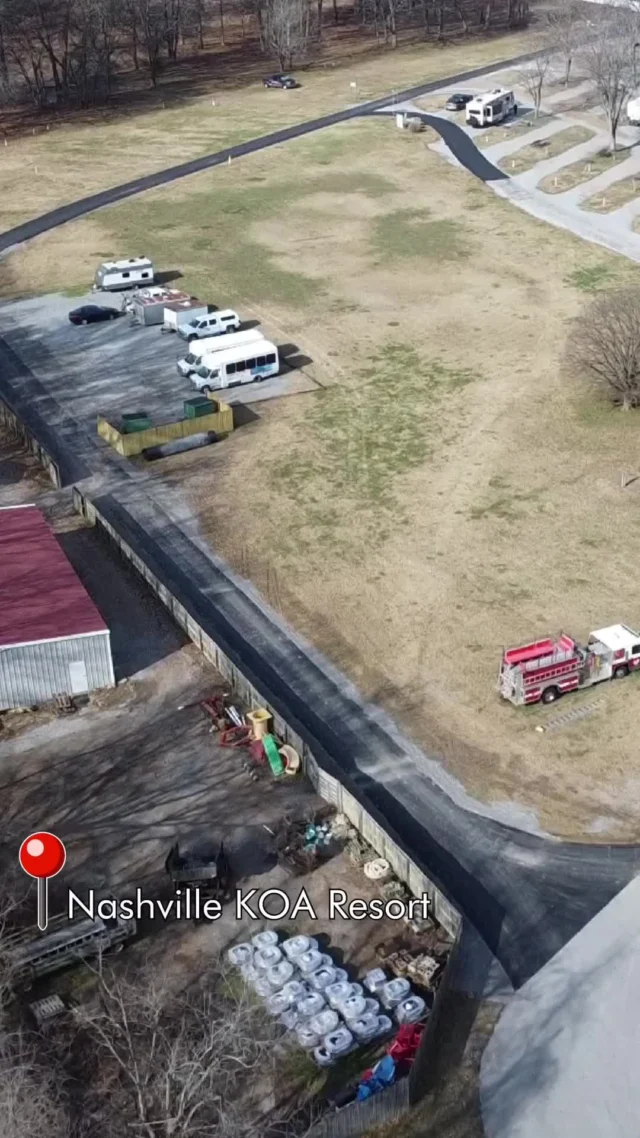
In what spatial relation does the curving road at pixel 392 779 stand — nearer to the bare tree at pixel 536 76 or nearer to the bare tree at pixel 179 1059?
the bare tree at pixel 179 1059

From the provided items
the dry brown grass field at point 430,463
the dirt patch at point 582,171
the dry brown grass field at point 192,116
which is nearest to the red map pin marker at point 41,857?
the dry brown grass field at point 430,463

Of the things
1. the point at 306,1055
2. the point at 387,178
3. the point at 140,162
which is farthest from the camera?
the point at 140,162

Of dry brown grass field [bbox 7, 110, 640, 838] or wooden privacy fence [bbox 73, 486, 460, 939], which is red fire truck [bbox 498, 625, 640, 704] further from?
wooden privacy fence [bbox 73, 486, 460, 939]

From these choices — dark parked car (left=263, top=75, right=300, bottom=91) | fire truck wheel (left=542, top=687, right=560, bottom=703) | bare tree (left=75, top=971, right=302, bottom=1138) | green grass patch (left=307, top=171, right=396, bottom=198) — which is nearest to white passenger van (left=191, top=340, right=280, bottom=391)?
fire truck wheel (left=542, top=687, right=560, bottom=703)

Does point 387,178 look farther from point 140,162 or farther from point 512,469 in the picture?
point 512,469

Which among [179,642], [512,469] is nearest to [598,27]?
[512,469]

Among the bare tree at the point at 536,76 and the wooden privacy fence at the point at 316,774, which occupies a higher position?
the bare tree at the point at 536,76
